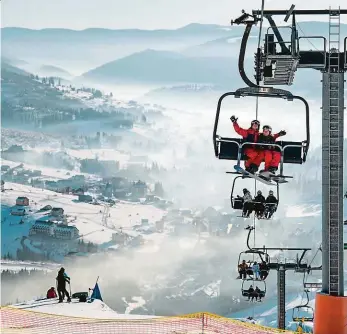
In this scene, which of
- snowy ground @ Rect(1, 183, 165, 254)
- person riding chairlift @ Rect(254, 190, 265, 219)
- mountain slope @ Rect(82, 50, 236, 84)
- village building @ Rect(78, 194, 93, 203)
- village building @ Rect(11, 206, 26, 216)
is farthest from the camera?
mountain slope @ Rect(82, 50, 236, 84)

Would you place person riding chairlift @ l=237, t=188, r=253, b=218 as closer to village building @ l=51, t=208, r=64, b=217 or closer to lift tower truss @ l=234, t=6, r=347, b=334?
lift tower truss @ l=234, t=6, r=347, b=334

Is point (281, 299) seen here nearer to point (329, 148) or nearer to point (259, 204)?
point (259, 204)

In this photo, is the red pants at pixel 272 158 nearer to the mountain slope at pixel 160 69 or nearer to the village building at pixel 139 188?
the village building at pixel 139 188

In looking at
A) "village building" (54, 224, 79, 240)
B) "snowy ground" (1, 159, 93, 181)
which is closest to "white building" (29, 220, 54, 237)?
"village building" (54, 224, 79, 240)

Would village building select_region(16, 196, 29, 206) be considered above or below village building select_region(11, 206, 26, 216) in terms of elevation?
above

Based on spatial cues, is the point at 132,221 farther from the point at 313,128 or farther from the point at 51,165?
the point at 313,128

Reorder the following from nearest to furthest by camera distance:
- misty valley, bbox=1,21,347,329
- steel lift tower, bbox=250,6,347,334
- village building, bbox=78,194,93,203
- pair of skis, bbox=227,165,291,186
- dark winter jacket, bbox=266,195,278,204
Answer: steel lift tower, bbox=250,6,347,334 → pair of skis, bbox=227,165,291,186 → dark winter jacket, bbox=266,195,278,204 → misty valley, bbox=1,21,347,329 → village building, bbox=78,194,93,203

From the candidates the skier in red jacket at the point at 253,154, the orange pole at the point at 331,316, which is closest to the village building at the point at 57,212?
the skier in red jacket at the point at 253,154
